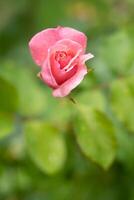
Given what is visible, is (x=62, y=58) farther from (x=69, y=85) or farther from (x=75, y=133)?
(x=75, y=133)

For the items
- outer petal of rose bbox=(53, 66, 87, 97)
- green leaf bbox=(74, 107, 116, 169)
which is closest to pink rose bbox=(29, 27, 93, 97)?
outer petal of rose bbox=(53, 66, 87, 97)

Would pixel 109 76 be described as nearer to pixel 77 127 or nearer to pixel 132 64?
pixel 132 64

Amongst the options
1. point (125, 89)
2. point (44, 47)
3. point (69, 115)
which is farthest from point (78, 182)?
point (44, 47)

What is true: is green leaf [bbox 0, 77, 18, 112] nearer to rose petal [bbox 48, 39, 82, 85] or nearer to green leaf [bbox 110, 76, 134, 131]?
green leaf [bbox 110, 76, 134, 131]

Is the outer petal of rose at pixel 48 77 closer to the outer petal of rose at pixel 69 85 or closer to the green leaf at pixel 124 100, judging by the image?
the outer petal of rose at pixel 69 85

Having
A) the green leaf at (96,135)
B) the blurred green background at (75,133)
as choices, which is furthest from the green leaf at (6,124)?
the green leaf at (96,135)

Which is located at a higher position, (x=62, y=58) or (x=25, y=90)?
(x=62, y=58)

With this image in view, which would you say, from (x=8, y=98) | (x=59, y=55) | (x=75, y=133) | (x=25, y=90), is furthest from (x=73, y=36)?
(x=25, y=90)
